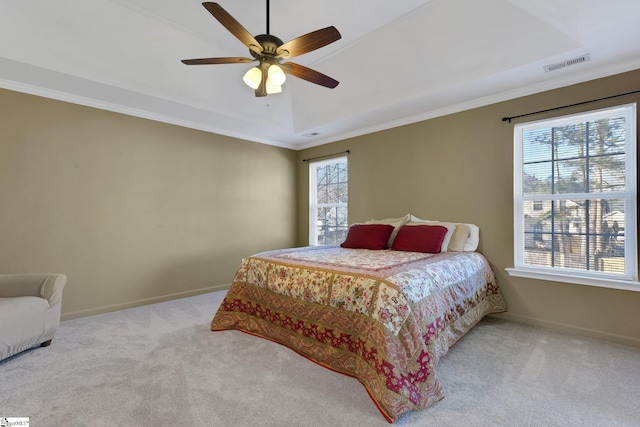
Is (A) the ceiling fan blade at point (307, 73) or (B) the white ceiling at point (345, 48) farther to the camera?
(B) the white ceiling at point (345, 48)

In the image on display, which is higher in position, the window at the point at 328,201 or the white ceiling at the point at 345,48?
the white ceiling at the point at 345,48

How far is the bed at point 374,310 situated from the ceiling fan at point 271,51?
1509mm

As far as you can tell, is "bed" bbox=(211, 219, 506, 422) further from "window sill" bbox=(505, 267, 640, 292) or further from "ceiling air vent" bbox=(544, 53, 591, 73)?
"ceiling air vent" bbox=(544, 53, 591, 73)

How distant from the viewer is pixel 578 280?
277cm

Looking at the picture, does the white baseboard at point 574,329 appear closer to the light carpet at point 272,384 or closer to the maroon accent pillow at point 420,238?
the light carpet at point 272,384

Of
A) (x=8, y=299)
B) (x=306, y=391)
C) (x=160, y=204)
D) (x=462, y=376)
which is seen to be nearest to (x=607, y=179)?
(x=462, y=376)

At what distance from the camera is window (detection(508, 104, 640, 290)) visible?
2650 millimetres

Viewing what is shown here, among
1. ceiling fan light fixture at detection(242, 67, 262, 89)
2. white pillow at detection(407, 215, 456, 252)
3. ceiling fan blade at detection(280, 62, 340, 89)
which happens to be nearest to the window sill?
white pillow at detection(407, 215, 456, 252)

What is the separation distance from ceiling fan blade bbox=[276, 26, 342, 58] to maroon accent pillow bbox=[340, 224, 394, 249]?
2.18m

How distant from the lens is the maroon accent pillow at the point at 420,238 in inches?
124

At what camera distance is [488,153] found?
3.37 m

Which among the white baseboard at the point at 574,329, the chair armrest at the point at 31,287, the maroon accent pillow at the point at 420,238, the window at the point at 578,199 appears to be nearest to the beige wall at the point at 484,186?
the white baseboard at the point at 574,329

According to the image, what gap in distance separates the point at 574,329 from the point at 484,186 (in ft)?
5.28

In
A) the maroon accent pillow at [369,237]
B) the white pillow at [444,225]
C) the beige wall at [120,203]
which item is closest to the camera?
the beige wall at [120,203]
